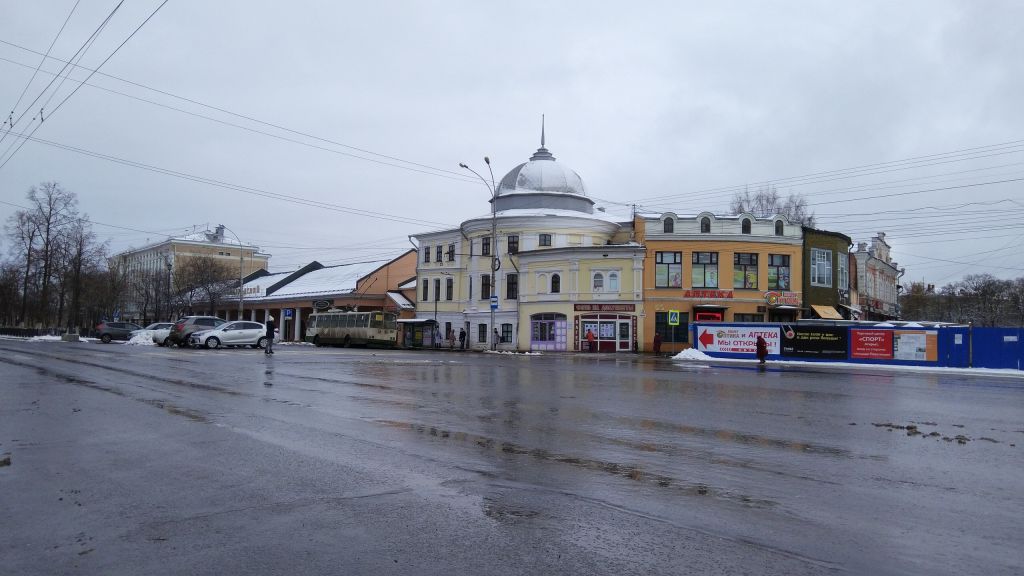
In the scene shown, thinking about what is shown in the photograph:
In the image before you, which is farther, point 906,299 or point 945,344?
point 906,299

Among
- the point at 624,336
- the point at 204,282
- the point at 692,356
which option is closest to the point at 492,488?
the point at 692,356

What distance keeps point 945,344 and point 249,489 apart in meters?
36.9

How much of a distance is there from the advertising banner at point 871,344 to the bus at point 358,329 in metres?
31.7

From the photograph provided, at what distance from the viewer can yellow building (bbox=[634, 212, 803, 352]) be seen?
163 feet

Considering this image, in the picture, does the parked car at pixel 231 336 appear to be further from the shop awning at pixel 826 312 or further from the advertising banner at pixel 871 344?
the shop awning at pixel 826 312

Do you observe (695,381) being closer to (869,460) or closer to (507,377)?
(507,377)

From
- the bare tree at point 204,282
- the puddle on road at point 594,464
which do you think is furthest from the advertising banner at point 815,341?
the bare tree at point 204,282

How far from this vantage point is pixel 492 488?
6711 millimetres

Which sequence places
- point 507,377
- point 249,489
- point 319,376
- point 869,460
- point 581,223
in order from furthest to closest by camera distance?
point 581,223 < point 507,377 < point 319,376 < point 869,460 < point 249,489

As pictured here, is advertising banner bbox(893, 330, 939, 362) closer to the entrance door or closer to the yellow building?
the yellow building

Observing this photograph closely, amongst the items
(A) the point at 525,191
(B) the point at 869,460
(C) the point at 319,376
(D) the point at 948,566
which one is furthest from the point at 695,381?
(A) the point at 525,191

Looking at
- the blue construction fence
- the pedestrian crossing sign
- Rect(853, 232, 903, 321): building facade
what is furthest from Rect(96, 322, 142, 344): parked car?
Rect(853, 232, 903, 321): building facade

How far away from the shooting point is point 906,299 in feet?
393

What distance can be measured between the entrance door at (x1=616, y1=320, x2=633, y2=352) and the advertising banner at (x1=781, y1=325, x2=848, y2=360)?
1182 cm
